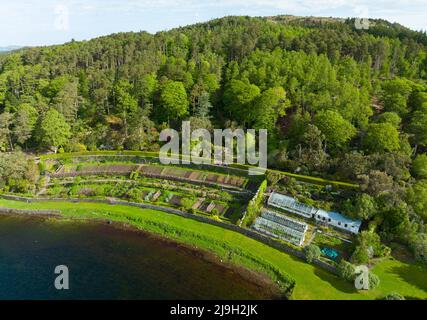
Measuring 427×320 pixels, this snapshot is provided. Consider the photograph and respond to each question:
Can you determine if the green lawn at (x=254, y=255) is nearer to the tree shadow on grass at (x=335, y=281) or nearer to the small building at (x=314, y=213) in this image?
the tree shadow on grass at (x=335, y=281)

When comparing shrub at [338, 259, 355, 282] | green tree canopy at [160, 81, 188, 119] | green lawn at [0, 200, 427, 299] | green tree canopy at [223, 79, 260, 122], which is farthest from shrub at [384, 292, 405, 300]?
green tree canopy at [160, 81, 188, 119]

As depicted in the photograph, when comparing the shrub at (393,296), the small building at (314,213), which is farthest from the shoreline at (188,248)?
the small building at (314,213)

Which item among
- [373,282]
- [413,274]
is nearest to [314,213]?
[373,282]

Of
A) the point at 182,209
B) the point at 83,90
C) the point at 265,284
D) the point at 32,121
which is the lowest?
the point at 265,284

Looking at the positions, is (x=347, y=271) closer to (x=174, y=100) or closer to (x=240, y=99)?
(x=240, y=99)

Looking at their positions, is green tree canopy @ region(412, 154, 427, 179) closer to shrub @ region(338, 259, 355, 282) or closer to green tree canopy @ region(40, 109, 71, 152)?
shrub @ region(338, 259, 355, 282)

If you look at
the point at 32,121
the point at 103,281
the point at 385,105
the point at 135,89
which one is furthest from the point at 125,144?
the point at 385,105

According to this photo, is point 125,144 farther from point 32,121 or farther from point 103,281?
point 103,281
